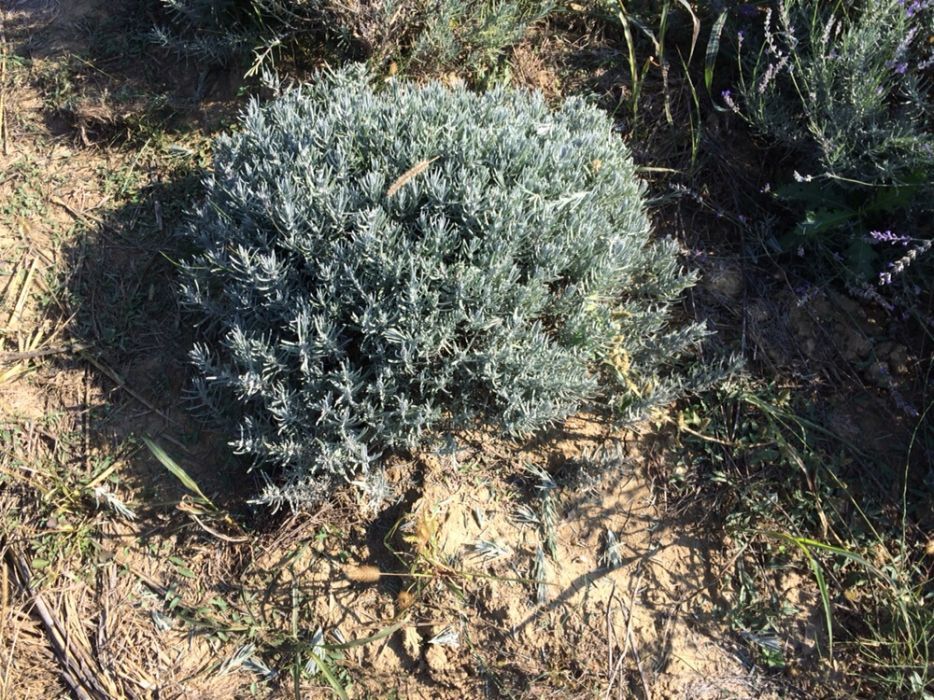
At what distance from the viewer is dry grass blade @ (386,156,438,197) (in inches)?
98.3

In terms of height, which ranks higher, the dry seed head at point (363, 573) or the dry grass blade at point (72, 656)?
the dry seed head at point (363, 573)

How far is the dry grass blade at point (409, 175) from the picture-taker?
250 cm

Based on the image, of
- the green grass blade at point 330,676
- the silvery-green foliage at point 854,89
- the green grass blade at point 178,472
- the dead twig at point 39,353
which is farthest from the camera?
the dead twig at point 39,353

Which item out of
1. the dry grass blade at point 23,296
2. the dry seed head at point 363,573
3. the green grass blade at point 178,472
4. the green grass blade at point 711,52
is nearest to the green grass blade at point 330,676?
the dry seed head at point 363,573

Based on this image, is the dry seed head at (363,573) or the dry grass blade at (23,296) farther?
the dry grass blade at (23,296)

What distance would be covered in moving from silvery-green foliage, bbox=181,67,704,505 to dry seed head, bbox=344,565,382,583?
33 centimetres

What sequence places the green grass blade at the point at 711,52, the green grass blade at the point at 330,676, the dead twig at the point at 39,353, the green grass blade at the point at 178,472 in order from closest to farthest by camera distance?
the green grass blade at the point at 330,676 < the green grass blade at the point at 178,472 < the dead twig at the point at 39,353 < the green grass blade at the point at 711,52

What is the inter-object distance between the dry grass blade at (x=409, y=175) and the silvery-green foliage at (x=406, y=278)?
0.01m

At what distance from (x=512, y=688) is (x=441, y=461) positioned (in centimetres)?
83

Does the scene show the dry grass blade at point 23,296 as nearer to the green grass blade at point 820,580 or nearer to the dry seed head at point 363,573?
the dry seed head at point 363,573

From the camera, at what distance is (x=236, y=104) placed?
355 centimetres

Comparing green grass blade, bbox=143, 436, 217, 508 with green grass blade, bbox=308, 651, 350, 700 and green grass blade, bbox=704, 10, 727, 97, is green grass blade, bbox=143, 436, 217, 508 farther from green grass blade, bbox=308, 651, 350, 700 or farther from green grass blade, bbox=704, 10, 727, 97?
green grass blade, bbox=704, 10, 727, 97

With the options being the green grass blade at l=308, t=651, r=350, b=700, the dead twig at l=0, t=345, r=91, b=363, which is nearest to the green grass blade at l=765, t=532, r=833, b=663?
the green grass blade at l=308, t=651, r=350, b=700

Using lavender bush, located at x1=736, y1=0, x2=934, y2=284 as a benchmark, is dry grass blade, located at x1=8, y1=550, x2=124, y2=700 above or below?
below
